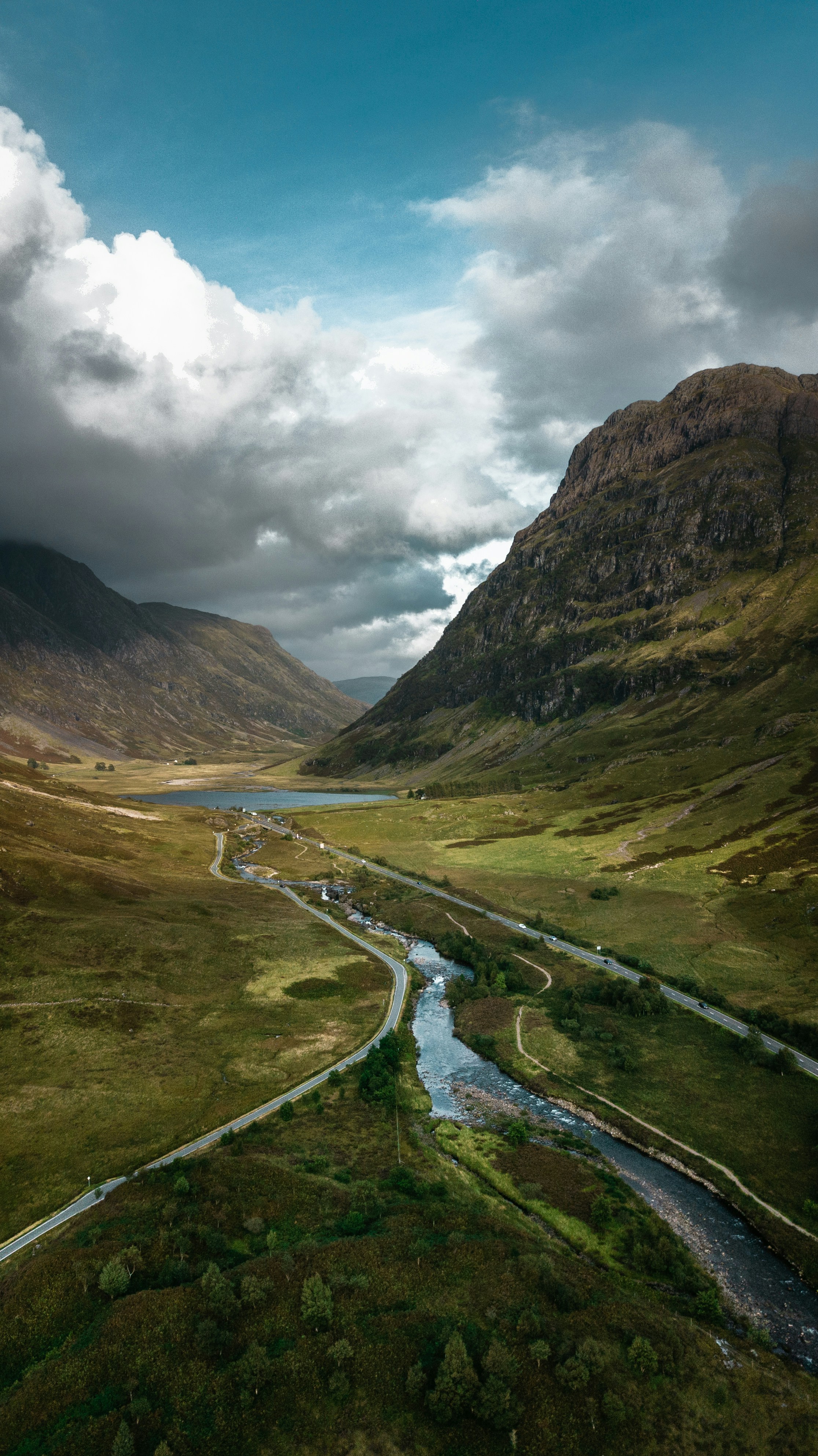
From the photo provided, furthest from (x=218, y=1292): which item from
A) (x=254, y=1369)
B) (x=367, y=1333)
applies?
(x=367, y=1333)

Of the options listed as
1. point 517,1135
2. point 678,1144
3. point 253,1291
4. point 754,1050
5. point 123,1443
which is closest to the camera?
point 123,1443

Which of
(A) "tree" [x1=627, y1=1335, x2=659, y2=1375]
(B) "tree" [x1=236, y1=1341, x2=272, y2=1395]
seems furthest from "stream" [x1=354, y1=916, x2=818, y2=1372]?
(B) "tree" [x1=236, y1=1341, x2=272, y2=1395]

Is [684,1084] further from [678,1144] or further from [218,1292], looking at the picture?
[218,1292]

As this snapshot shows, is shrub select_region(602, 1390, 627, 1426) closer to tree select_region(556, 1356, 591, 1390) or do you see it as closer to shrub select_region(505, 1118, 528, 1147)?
tree select_region(556, 1356, 591, 1390)

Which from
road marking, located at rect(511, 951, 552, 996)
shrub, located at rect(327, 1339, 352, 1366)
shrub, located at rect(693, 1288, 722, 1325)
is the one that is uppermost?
shrub, located at rect(327, 1339, 352, 1366)

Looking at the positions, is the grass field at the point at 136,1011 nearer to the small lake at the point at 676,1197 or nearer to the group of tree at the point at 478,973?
the group of tree at the point at 478,973

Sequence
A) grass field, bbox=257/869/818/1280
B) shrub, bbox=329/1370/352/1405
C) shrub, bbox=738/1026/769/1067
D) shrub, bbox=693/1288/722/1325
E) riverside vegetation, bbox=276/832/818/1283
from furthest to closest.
Result: shrub, bbox=738/1026/769/1067, riverside vegetation, bbox=276/832/818/1283, grass field, bbox=257/869/818/1280, shrub, bbox=693/1288/722/1325, shrub, bbox=329/1370/352/1405
